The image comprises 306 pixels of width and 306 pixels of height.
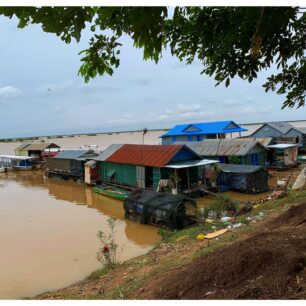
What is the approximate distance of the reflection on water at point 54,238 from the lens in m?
9.77

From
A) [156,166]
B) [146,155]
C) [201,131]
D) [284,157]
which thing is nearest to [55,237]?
[156,166]

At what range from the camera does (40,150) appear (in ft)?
143

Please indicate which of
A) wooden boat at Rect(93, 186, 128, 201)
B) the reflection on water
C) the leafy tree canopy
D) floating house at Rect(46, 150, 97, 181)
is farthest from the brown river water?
the leafy tree canopy

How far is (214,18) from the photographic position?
A: 3.24m

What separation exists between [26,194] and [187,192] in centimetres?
1333

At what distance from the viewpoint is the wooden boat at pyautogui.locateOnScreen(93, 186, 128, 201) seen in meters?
21.1

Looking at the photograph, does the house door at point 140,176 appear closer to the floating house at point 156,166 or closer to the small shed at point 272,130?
the floating house at point 156,166

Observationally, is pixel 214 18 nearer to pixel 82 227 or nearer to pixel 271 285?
pixel 271 285

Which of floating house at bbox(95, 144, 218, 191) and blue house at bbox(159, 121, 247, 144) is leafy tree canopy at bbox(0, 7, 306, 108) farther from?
blue house at bbox(159, 121, 247, 144)

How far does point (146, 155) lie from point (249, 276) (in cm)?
1808

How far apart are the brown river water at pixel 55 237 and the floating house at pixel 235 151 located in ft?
8.34

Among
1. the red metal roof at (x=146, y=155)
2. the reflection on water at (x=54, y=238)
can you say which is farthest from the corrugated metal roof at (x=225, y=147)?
the reflection on water at (x=54, y=238)

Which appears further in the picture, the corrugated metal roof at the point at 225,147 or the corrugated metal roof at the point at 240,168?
the corrugated metal roof at the point at 225,147

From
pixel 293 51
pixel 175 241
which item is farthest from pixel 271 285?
pixel 175 241
